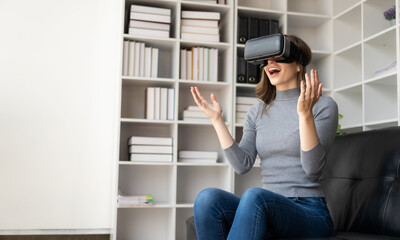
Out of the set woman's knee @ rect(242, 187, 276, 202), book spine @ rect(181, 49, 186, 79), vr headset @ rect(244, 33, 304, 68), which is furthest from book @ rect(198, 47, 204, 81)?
woman's knee @ rect(242, 187, 276, 202)

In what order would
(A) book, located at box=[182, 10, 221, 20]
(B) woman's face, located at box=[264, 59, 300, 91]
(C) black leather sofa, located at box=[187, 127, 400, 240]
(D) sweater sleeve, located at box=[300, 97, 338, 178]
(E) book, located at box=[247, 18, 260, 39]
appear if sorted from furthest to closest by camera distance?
(E) book, located at box=[247, 18, 260, 39] < (A) book, located at box=[182, 10, 221, 20] < (B) woman's face, located at box=[264, 59, 300, 91] < (C) black leather sofa, located at box=[187, 127, 400, 240] < (D) sweater sleeve, located at box=[300, 97, 338, 178]

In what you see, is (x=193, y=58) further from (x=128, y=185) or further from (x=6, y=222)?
(x=6, y=222)

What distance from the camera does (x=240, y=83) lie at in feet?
10.2

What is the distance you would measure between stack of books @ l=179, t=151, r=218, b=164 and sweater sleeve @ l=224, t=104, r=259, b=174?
1.17m

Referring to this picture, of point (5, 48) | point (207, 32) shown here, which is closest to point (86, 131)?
point (5, 48)

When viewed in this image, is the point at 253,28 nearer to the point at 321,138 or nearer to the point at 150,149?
the point at 150,149

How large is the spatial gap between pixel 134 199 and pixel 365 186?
1531 millimetres

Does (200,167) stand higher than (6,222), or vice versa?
(200,167)

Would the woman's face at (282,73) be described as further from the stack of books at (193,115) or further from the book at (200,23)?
the book at (200,23)

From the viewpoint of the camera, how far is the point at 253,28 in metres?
3.18

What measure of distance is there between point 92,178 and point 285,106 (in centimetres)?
183

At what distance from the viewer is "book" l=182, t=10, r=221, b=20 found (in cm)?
306

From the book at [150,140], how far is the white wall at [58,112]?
0.50 feet

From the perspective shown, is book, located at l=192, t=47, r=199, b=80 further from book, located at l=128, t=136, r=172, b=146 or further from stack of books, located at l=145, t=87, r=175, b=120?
book, located at l=128, t=136, r=172, b=146
